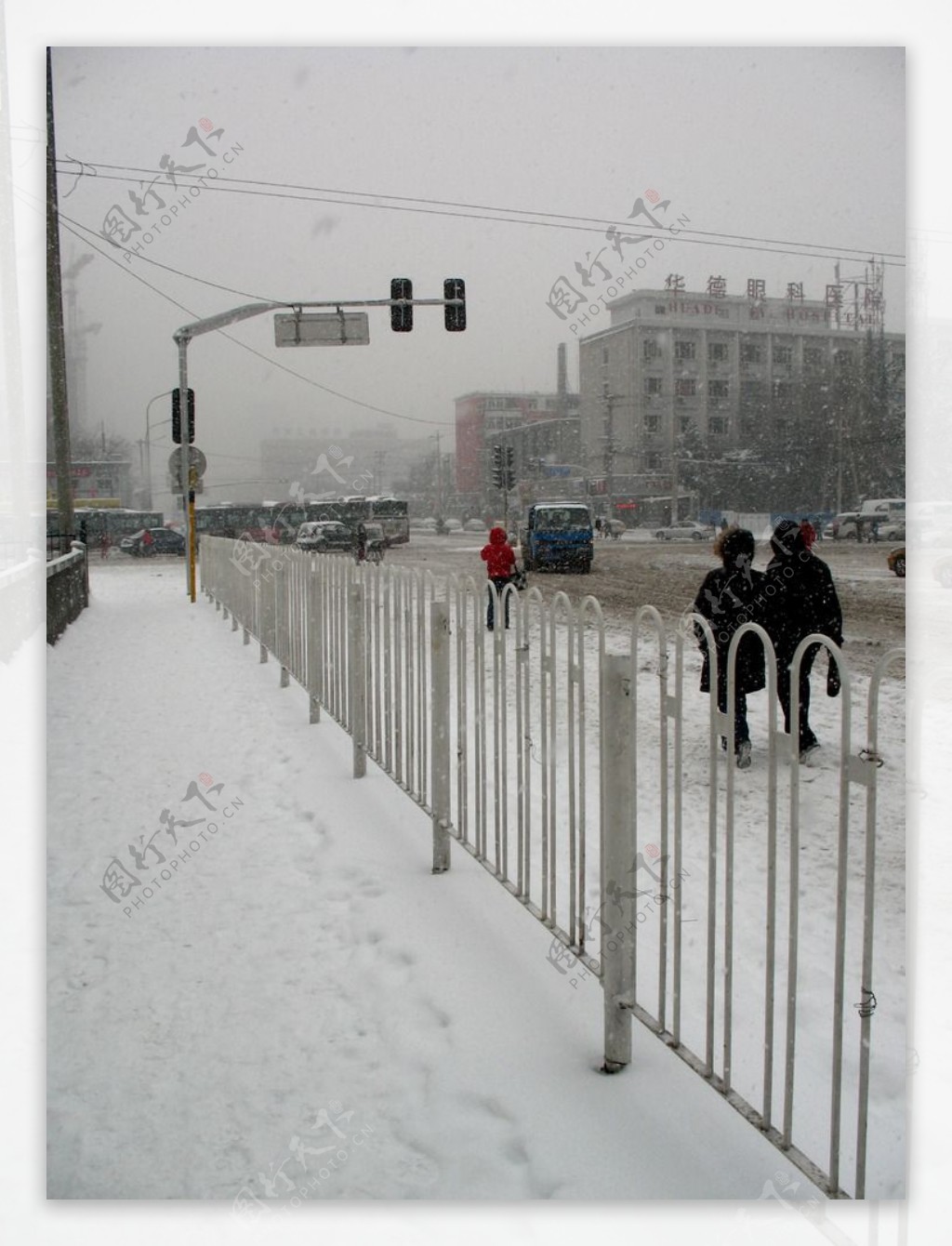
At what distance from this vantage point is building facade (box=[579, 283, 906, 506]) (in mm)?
50844

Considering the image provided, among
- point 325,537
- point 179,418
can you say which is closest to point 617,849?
point 179,418

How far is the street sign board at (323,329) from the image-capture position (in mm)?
13539

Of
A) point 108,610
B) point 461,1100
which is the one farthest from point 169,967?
point 108,610

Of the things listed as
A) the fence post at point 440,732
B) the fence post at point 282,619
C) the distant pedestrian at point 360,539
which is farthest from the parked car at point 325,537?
the fence post at point 440,732

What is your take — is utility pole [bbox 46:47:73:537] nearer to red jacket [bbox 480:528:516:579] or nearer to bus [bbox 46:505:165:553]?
red jacket [bbox 480:528:516:579]

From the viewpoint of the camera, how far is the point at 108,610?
1495cm

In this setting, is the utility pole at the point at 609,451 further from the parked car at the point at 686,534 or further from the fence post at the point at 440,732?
the fence post at the point at 440,732

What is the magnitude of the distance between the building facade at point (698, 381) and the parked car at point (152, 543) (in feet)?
68.2

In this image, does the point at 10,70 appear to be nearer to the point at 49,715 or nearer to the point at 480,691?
the point at 480,691

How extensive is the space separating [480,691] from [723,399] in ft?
175

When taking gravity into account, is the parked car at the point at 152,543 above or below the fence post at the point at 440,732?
above

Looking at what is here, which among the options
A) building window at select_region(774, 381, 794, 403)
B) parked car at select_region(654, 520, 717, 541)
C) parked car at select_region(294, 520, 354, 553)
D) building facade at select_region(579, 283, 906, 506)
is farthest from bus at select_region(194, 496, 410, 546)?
building window at select_region(774, 381, 794, 403)

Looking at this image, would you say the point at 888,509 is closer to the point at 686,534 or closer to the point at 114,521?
the point at 686,534

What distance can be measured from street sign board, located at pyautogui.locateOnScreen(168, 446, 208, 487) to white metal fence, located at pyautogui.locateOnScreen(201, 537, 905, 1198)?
9479 millimetres
